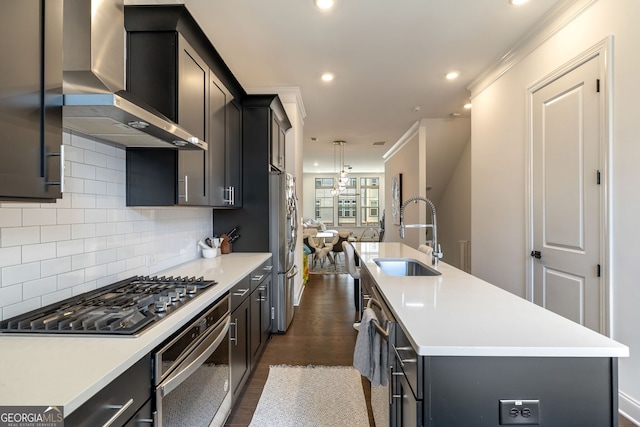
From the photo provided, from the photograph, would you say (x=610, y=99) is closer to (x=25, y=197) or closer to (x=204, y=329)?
(x=204, y=329)

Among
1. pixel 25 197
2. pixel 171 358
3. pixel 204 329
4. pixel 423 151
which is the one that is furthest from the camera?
pixel 423 151

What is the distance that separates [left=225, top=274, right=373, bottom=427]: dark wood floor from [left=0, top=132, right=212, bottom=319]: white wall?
114 centimetres

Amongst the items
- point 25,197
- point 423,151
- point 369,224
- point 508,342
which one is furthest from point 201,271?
point 369,224

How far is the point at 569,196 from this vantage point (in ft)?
7.41

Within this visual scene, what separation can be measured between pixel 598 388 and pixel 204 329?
1.50 meters

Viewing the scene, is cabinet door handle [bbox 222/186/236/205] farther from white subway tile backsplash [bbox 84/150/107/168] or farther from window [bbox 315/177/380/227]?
window [bbox 315/177/380/227]

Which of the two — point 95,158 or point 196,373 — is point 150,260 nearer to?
point 95,158

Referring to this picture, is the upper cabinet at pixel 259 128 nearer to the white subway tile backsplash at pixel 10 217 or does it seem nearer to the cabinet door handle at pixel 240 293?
the cabinet door handle at pixel 240 293

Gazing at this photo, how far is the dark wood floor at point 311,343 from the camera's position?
211cm

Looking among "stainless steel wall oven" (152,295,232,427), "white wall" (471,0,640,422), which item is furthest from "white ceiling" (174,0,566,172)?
"stainless steel wall oven" (152,295,232,427)

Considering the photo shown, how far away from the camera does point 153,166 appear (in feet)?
6.11

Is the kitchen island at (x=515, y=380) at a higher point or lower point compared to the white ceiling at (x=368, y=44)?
lower

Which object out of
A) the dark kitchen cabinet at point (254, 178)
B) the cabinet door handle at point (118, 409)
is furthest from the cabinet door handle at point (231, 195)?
the cabinet door handle at point (118, 409)

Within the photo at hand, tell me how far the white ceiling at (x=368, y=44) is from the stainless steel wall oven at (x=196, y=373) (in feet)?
7.22
